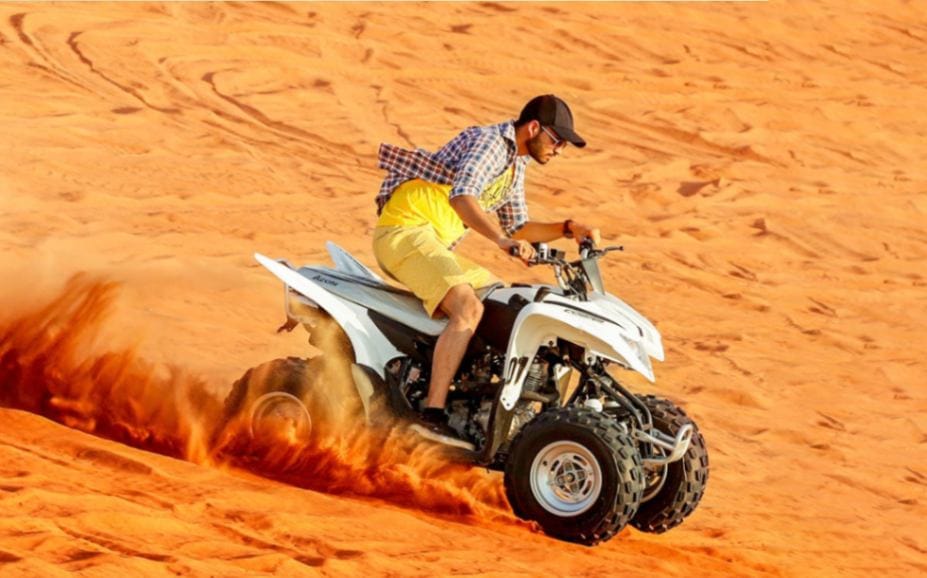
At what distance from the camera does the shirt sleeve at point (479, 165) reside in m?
7.60

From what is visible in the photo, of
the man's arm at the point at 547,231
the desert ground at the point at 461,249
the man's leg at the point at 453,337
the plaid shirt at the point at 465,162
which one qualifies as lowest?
the desert ground at the point at 461,249

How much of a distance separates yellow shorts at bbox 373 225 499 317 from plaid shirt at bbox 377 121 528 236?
0.60ft

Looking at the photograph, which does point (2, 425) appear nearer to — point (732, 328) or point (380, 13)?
point (732, 328)

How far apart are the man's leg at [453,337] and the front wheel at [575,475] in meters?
0.44

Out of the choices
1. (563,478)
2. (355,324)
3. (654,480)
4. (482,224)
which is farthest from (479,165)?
(654,480)

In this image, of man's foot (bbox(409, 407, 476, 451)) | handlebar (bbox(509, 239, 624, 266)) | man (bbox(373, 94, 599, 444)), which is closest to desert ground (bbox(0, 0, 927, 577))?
man's foot (bbox(409, 407, 476, 451))

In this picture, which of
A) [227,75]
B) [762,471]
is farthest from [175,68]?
[762,471]

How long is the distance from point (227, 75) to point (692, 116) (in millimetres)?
4886

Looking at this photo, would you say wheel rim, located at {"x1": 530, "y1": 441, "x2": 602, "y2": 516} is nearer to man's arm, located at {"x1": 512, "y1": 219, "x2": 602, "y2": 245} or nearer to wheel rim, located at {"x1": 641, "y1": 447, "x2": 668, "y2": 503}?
wheel rim, located at {"x1": 641, "y1": 447, "x2": 668, "y2": 503}

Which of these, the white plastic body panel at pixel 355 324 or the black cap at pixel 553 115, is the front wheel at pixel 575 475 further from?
the black cap at pixel 553 115

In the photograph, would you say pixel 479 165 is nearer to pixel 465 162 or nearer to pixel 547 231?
pixel 465 162

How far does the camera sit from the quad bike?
7301mm

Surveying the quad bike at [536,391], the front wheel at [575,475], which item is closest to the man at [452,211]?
the quad bike at [536,391]

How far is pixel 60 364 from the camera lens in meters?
8.55
